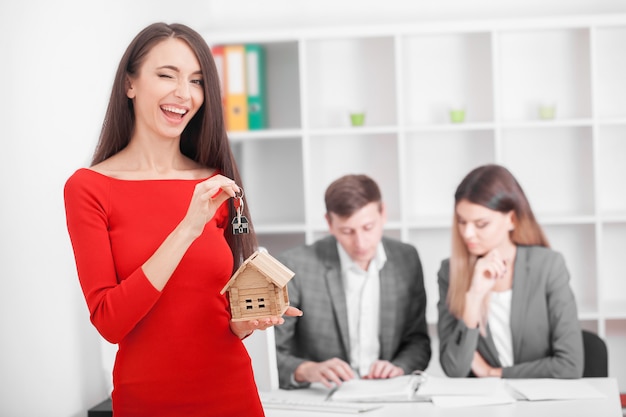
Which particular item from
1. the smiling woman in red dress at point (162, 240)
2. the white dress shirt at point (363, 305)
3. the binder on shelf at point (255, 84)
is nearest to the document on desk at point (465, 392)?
the white dress shirt at point (363, 305)

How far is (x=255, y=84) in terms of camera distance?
4.27 metres

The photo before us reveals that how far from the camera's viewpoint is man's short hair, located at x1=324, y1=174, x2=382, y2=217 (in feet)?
10.2

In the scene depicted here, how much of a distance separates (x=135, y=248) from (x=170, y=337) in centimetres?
19

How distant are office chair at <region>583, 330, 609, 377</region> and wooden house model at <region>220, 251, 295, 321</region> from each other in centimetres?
176

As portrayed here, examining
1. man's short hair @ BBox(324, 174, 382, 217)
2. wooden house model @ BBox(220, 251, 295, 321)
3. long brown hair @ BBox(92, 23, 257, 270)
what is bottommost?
wooden house model @ BBox(220, 251, 295, 321)

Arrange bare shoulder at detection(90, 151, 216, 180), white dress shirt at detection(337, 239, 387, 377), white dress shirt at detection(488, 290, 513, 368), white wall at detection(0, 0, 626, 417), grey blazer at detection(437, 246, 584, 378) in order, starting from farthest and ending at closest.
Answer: white dress shirt at detection(337, 239, 387, 377), white dress shirt at detection(488, 290, 513, 368), grey blazer at detection(437, 246, 584, 378), white wall at detection(0, 0, 626, 417), bare shoulder at detection(90, 151, 216, 180)

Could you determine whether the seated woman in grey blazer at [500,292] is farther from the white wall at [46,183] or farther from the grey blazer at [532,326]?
the white wall at [46,183]

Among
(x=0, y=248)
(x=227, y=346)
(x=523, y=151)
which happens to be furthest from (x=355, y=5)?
(x=227, y=346)

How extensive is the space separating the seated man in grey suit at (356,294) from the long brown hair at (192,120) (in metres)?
1.36

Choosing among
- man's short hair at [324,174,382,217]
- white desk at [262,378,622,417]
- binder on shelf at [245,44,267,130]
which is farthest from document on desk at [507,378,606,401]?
binder on shelf at [245,44,267,130]

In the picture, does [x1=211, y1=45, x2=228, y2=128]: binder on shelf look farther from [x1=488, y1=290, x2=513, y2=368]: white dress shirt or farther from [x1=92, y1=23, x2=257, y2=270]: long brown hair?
[x1=92, y1=23, x2=257, y2=270]: long brown hair

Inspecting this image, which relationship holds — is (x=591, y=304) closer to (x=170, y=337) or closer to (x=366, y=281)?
(x=366, y=281)

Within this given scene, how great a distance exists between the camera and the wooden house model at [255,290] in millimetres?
1648

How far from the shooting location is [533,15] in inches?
173
